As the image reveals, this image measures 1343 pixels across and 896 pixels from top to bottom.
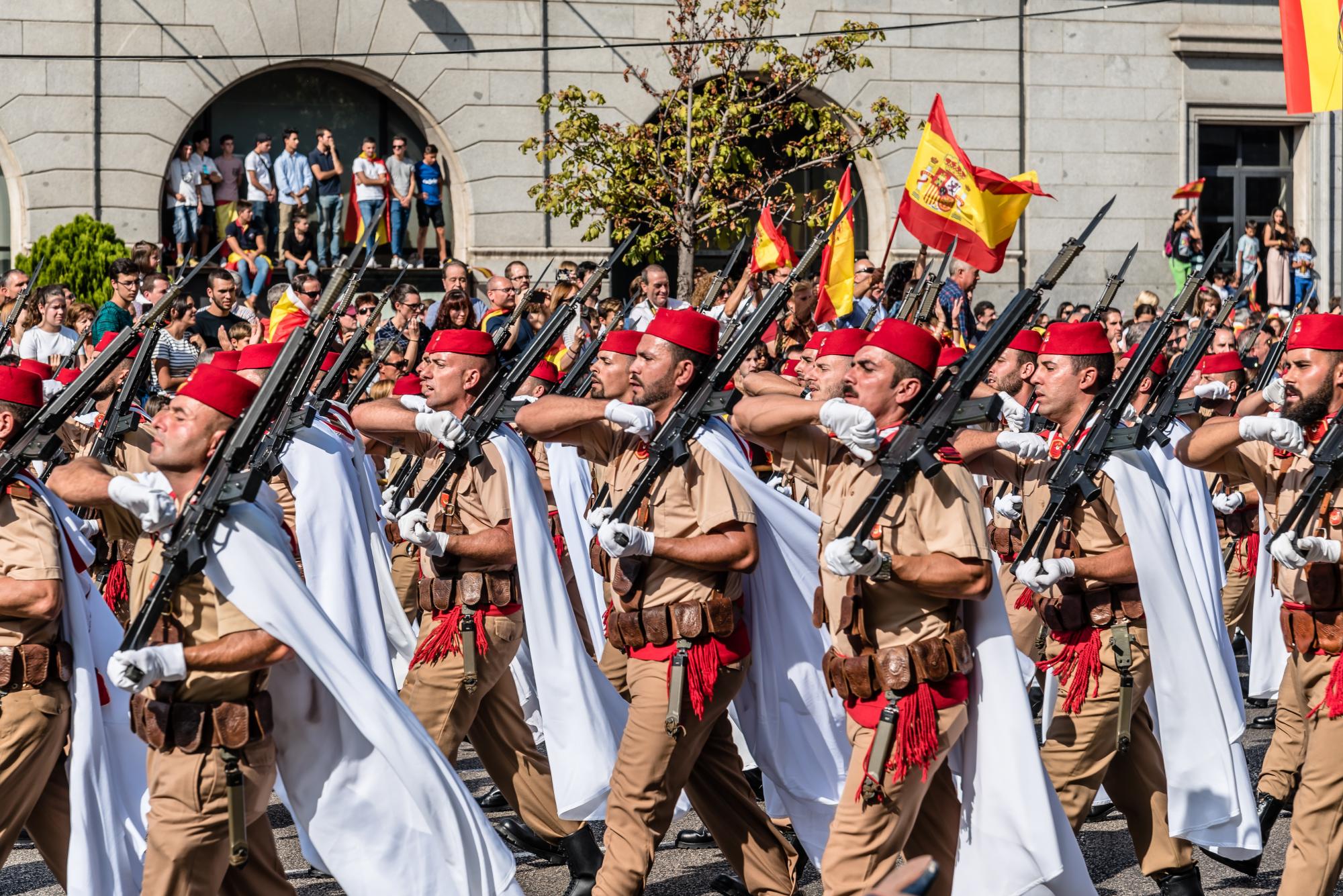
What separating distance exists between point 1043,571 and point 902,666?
127 centimetres

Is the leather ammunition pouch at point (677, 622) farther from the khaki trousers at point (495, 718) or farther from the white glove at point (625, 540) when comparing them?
the khaki trousers at point (495, 718)

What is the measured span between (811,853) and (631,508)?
1449 mm

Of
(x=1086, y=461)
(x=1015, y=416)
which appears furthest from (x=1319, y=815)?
(x=1015, y=416)

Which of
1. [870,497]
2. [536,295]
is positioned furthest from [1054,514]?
[536,295]

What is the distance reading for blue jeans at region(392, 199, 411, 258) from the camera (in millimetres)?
20688

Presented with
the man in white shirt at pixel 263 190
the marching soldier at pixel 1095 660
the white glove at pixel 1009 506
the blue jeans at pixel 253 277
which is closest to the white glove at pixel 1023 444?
the marching soldier at pixel 1095 660

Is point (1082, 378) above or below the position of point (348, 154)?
below

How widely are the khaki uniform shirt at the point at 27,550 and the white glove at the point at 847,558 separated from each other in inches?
90.0

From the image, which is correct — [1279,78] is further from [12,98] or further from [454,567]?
[454,567]

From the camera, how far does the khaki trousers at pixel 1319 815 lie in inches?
221

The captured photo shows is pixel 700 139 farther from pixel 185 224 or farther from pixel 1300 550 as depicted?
pixel 1300 550

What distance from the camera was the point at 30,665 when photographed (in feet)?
17.6

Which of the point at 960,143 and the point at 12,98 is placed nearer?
the point at 12,98

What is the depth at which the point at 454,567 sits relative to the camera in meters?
6.98
